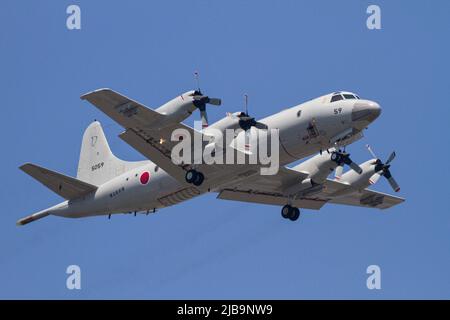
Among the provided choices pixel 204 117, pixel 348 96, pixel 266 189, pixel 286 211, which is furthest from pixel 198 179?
pixel 348 96

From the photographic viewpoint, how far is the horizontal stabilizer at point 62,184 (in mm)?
39062

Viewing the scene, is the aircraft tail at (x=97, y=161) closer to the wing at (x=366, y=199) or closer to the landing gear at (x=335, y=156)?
the landing gear at (x=335, y=156)

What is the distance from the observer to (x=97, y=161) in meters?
43.4

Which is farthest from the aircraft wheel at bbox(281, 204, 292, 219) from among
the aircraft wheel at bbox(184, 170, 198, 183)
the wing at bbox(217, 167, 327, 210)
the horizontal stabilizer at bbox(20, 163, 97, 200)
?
the horizontal stabilizer at bbox(20, 163, 97, 200)

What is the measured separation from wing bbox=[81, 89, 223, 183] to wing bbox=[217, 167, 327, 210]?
8.76ft

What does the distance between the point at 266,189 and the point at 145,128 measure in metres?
8.20

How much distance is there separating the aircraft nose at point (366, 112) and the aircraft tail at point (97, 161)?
10376mm

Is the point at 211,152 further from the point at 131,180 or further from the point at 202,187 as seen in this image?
the point at 131,180

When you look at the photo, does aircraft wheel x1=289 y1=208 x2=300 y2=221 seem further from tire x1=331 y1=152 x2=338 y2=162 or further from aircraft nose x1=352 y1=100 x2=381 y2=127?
aircraft nose x1=352 y1=100 x2=381 y2=127

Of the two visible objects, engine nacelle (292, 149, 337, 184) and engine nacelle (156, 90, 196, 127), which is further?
engine nacelle (292, 149, 337, 184)

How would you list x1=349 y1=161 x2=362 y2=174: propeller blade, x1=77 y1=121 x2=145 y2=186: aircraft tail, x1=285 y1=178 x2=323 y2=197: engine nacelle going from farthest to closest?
x1=77 y1=121 x2=145 y2=186: aircraft tail
x1=285 y1=178 x2=323 y2=197: engine nacelle
x1=349 y1=161 x2=362 y2=174: propeller blade

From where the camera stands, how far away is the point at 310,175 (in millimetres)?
40438

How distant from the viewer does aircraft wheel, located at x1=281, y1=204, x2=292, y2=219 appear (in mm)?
40938

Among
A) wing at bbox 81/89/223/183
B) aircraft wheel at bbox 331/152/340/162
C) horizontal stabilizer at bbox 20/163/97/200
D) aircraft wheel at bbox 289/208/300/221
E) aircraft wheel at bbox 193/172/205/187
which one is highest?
wing at bbox 81/89/223/183
